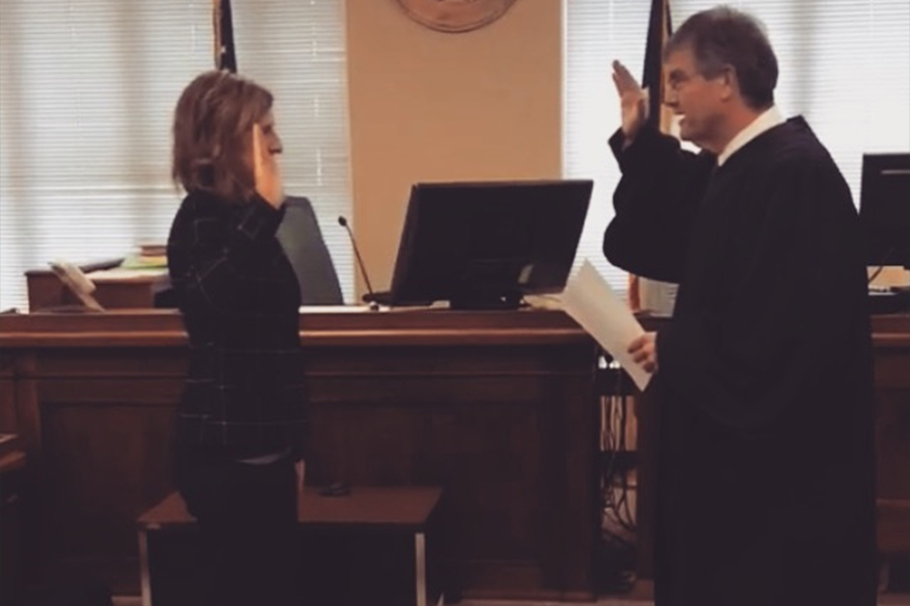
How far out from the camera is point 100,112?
4988 millimetres

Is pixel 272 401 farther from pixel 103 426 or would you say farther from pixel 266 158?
pixel 103 426

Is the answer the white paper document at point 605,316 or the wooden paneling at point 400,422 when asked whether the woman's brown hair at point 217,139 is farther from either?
the wooden paneling at point 400,422

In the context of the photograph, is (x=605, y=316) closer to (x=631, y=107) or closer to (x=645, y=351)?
(x=645, y=351)

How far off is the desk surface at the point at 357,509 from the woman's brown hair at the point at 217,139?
1.08 meters

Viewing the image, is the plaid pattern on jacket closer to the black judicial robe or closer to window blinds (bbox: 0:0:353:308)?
the black judicial robe

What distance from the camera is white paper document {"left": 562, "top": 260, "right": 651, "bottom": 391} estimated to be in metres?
2.29

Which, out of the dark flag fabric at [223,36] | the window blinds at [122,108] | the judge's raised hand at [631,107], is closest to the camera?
the judge's raised hand at [631,107]

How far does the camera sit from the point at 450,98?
15.3ft

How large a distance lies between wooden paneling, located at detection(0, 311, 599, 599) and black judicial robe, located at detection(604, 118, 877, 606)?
3.51ft

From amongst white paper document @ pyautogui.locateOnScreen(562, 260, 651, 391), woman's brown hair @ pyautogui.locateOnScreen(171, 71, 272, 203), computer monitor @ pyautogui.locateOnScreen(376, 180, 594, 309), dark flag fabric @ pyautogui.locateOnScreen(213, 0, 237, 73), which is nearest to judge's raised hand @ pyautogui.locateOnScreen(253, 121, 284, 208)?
woman's brown hair @ pyautogui.locateOnScreen(171, 71, 272, 203)

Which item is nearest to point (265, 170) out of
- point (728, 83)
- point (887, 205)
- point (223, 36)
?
point (728, 83)

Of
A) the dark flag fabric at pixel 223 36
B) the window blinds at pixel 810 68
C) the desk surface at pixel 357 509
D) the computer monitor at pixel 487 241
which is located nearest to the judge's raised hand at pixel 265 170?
the computer monitor at pixel 487 241

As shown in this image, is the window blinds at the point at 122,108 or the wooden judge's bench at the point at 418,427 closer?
the wooden judge's bench at the point at 418,427

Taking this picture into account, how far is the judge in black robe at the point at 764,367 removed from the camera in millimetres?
1976
